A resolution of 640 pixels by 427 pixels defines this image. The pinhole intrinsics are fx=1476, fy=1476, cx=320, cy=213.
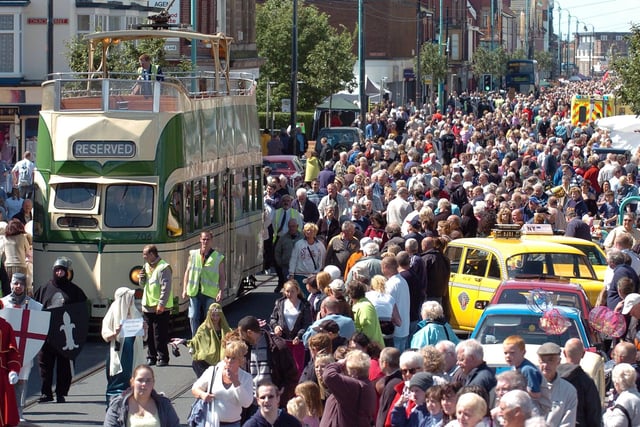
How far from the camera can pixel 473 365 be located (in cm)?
1097

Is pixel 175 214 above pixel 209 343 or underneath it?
above

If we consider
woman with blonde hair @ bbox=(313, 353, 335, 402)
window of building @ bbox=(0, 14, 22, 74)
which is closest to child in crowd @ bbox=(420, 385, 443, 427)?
woman with blonde hair @ bbox=(313, 353, 335, 402)

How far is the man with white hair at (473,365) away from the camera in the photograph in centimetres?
1089

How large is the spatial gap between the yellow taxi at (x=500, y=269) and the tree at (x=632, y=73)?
19.2 m

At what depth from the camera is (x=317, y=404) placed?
34.6 feet

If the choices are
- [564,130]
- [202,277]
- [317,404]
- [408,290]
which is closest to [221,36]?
[202,277]

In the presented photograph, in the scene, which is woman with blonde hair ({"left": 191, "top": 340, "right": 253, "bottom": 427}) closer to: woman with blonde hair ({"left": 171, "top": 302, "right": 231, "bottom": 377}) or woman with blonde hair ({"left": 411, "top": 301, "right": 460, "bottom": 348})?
woman with blonde hair ({"left": 171, "top": 302, "right": 231, "bottom": 377})

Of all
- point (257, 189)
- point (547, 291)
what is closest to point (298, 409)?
point (547, 291)

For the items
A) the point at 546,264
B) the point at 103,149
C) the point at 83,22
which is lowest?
the point at 546,264

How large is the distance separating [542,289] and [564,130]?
121ft

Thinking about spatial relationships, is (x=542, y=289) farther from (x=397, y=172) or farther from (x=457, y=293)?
(x=397, y=172)

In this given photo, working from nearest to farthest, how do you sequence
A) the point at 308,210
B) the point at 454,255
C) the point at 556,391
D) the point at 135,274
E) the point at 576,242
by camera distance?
the point at 556,391, the point at 135,274, the point at 454,255, the point at 576,242, the point at 308,210

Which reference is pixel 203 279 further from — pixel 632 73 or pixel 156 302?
pixel 632 73

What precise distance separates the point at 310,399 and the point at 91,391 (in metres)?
6.28
